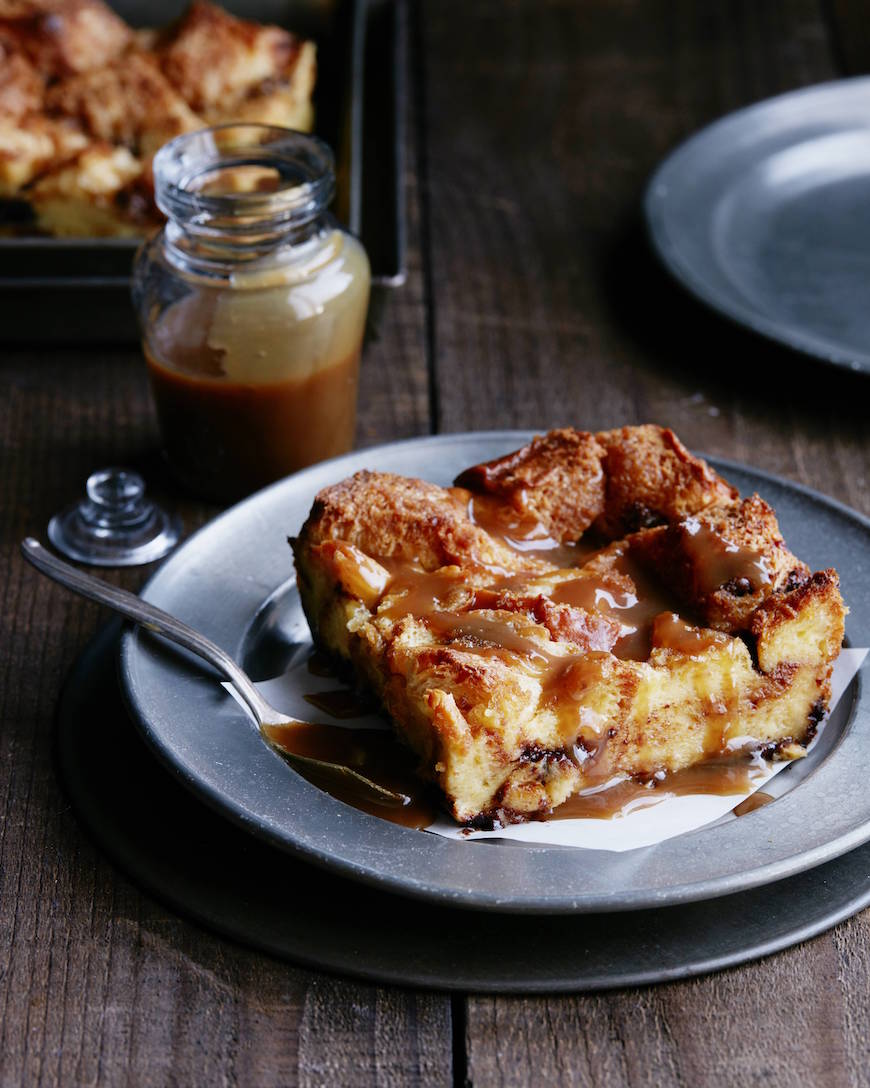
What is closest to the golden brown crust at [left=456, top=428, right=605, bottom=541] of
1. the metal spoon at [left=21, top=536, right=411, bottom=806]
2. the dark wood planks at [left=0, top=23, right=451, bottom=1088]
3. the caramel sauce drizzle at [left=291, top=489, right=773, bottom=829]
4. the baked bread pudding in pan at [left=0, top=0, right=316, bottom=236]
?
the caramel sauce drizzle at [left=291, top=489, right=773, bottom=829]

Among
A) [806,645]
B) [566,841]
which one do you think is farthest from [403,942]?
[806,645]

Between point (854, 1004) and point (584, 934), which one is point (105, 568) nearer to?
point (584, 934)

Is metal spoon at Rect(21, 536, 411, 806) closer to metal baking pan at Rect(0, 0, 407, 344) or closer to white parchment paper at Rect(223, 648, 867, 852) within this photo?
white parchment paper at Rect(223, 648, 867, 852)

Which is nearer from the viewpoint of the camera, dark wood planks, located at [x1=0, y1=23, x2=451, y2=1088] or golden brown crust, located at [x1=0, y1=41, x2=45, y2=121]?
dark wood planks, located at [x1=0, y1=23, x2=451, y2=1088]

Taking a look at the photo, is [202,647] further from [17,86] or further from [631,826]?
[17,86]

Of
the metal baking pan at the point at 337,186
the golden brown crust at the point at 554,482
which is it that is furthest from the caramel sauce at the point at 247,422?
the golden brown crust at the point at 554,482
